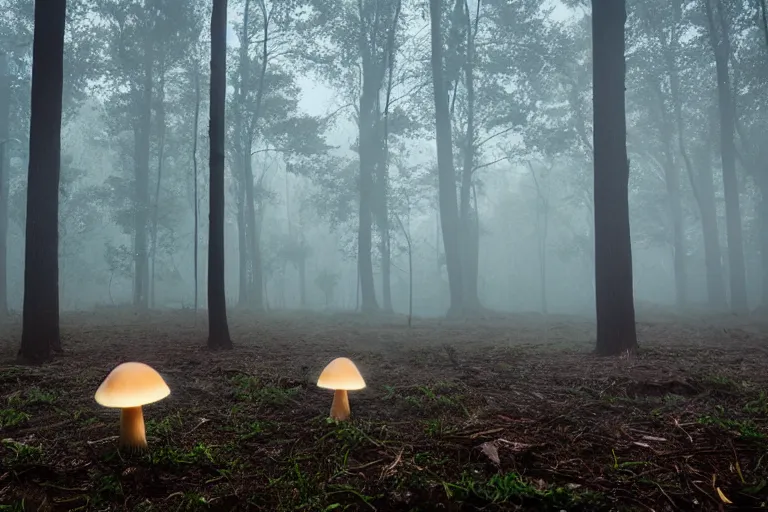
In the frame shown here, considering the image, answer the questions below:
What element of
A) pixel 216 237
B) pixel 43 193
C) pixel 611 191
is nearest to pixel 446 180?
pixel 611 191

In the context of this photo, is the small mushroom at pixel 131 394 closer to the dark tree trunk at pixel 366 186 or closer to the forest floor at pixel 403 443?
the forest floor at pixel 403 443

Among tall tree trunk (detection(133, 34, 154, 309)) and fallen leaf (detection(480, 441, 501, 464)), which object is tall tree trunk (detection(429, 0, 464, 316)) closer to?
tall tree trunk (detection(133, 34, 154, 309))

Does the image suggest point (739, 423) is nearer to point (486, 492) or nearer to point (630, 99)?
point (486, 492)

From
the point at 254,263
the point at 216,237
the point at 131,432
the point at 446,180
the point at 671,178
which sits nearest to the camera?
the point at 131,432

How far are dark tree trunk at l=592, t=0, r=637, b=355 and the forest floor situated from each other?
5.45 ft

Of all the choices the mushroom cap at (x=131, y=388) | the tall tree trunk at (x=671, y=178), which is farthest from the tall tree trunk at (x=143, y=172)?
the tall tree trunk at (x=671, y=178)

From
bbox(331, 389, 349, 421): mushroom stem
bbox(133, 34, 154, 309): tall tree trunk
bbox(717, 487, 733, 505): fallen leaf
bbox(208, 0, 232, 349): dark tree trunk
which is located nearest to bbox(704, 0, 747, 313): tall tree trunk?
bbox(208, 0, 232, 349): dark tree trunk

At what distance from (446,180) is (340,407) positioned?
15.4 meters

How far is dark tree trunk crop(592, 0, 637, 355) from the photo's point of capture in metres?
6.57

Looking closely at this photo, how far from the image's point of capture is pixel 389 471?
89.1 inches

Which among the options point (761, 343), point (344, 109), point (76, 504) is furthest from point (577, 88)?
point (76, 504)

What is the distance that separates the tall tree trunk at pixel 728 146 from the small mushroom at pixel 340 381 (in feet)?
62.4

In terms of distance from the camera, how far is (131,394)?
2.29m

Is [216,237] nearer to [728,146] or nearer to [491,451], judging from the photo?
[491,451]
